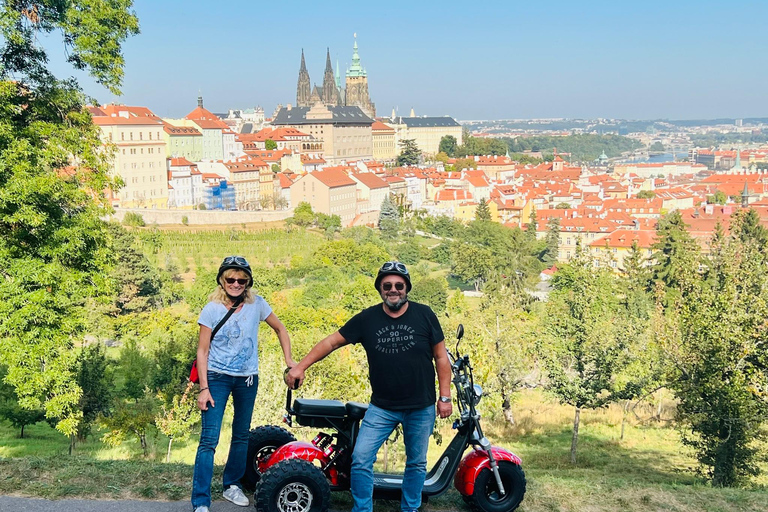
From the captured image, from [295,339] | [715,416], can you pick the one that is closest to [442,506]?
[715,416]

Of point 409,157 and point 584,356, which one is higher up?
point 409,157

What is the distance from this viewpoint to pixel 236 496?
5.20 metres

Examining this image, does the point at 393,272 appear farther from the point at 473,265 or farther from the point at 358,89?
the point at 358,89

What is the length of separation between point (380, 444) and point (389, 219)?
81.5 meters

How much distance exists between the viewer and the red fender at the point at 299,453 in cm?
515

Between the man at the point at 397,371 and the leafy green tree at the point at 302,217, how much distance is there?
230ft

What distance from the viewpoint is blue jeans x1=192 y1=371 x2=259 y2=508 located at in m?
4.99

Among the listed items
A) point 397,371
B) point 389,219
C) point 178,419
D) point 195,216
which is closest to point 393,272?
point 397,371

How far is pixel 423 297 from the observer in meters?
50.1

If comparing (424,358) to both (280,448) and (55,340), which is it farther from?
(55,340)

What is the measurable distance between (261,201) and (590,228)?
35.9m

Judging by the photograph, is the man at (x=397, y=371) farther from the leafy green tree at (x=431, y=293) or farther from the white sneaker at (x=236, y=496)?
the leafy green tree at (x=431, y=293)

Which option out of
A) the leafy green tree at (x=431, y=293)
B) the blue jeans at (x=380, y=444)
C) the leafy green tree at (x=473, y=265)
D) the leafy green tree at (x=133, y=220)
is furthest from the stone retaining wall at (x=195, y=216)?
the blue jeans at (x=380, y=444)

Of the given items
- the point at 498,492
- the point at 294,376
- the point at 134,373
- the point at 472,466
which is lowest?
the point at 134,373
